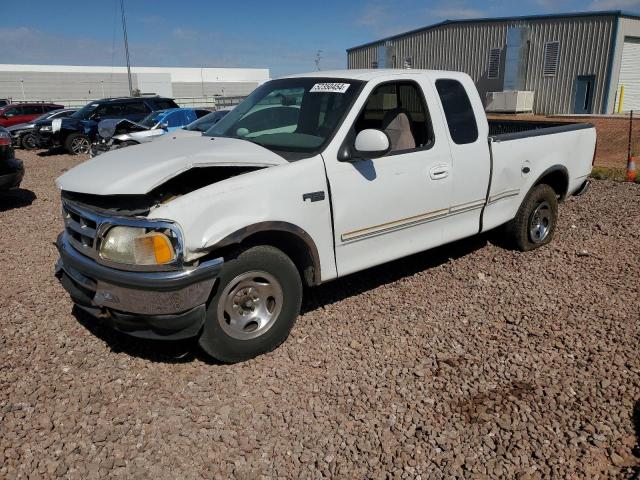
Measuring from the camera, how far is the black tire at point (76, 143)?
16906 millimetres

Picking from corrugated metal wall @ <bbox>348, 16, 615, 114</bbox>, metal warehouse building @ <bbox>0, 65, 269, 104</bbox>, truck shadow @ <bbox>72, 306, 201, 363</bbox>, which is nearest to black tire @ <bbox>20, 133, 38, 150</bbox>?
truck shadow @ <bbox>72, 306, 201, 363</bbox>

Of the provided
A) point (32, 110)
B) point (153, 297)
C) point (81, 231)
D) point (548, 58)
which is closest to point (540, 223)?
point (153, 297)

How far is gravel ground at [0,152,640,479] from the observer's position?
282 centimetres

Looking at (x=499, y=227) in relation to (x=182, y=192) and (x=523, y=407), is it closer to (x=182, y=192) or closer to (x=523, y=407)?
(x=523, y=407)

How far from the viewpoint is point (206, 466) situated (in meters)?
2.80

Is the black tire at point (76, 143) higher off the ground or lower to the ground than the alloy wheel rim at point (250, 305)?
lower

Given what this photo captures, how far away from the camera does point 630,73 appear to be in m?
27.4

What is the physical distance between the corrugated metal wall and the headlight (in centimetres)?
2840

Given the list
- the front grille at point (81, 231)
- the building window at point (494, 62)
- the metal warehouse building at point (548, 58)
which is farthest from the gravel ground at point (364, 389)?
the building window at point (494, 62)

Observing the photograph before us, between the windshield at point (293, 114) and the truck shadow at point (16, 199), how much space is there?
607 cm

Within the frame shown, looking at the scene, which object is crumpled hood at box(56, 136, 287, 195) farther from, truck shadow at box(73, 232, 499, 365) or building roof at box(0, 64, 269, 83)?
building roof at box(0, 64, 269, 83)

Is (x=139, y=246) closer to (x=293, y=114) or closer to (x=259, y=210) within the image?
(x=259, y=210)

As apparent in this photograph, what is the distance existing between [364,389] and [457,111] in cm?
270

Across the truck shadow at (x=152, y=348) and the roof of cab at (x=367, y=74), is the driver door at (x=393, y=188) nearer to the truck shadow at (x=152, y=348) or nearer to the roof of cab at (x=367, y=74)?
the roof of cab at (x=367, y=74)
